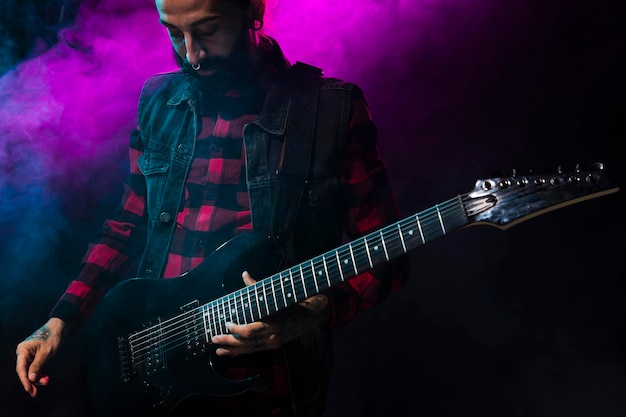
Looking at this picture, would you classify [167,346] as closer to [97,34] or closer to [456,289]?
[456,289]

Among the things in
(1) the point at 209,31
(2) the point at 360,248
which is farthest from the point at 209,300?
(1) the point at 209,31

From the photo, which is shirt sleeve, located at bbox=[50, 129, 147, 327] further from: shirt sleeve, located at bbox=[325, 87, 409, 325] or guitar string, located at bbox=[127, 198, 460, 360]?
shirt sleeve, located at bbox=[325, 87, 409, 325]

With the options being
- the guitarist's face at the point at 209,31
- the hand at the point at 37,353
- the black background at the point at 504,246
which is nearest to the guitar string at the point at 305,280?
the hand at the point at 37,353

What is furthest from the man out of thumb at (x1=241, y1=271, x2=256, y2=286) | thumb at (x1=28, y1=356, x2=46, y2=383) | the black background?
the black background

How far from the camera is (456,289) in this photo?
77.5 inches

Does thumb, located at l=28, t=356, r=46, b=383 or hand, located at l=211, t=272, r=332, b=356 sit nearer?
hand, located at l=211, t=272, r=332, b=356

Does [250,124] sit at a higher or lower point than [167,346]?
higher

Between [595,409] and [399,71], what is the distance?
1.24 metres

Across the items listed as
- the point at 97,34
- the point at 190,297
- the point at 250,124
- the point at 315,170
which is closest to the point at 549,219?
the point at 315,170

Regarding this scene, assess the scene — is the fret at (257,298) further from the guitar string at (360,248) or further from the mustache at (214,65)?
the mustache at (214,65)

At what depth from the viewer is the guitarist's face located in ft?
5.85

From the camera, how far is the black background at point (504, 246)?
1789 millimetres

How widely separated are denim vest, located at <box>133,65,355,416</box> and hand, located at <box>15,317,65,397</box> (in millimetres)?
325

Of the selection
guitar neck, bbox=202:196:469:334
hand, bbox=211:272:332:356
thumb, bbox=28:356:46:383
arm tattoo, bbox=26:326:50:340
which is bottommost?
hand, bbox=211:272:332:356
